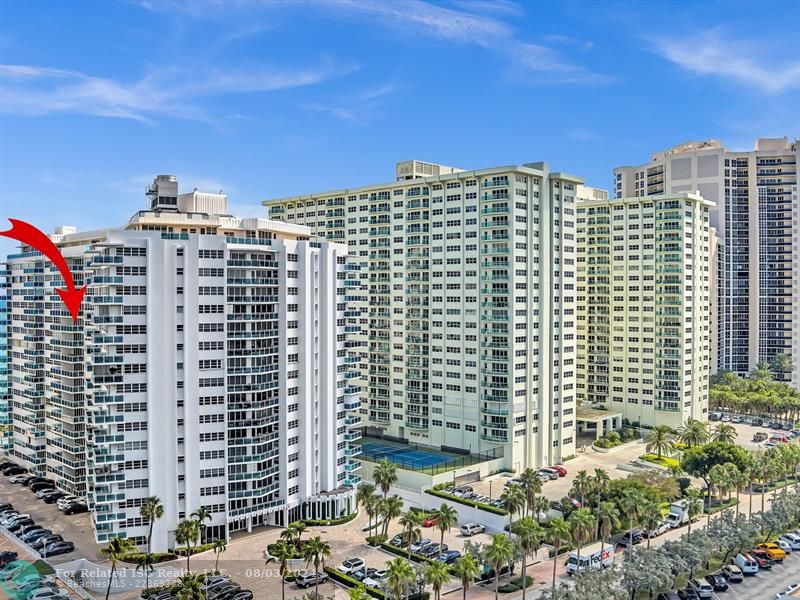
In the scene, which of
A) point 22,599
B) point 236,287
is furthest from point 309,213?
point 22,599

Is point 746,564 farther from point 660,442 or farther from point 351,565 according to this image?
point 351,565

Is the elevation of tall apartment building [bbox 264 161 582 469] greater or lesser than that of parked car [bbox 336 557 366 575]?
greater

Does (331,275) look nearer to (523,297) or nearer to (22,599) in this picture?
(523,297)

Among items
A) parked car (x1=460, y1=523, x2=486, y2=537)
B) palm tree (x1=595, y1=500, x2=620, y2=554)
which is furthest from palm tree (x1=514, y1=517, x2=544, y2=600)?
parked car (x1=460, y1=523, x2=486, y2=537)

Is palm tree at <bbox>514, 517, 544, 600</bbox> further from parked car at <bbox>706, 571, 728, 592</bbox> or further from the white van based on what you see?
the white van

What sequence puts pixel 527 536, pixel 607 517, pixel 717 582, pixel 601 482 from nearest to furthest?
pixel 527 536 < pixel 717 582 < pixel 607 517 < pixel 601 482

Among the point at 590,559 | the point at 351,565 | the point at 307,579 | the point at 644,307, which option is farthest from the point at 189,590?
the point at 644,307

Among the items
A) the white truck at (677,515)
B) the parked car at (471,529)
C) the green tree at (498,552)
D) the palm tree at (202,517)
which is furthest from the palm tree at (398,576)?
the white truck at (677,515)
